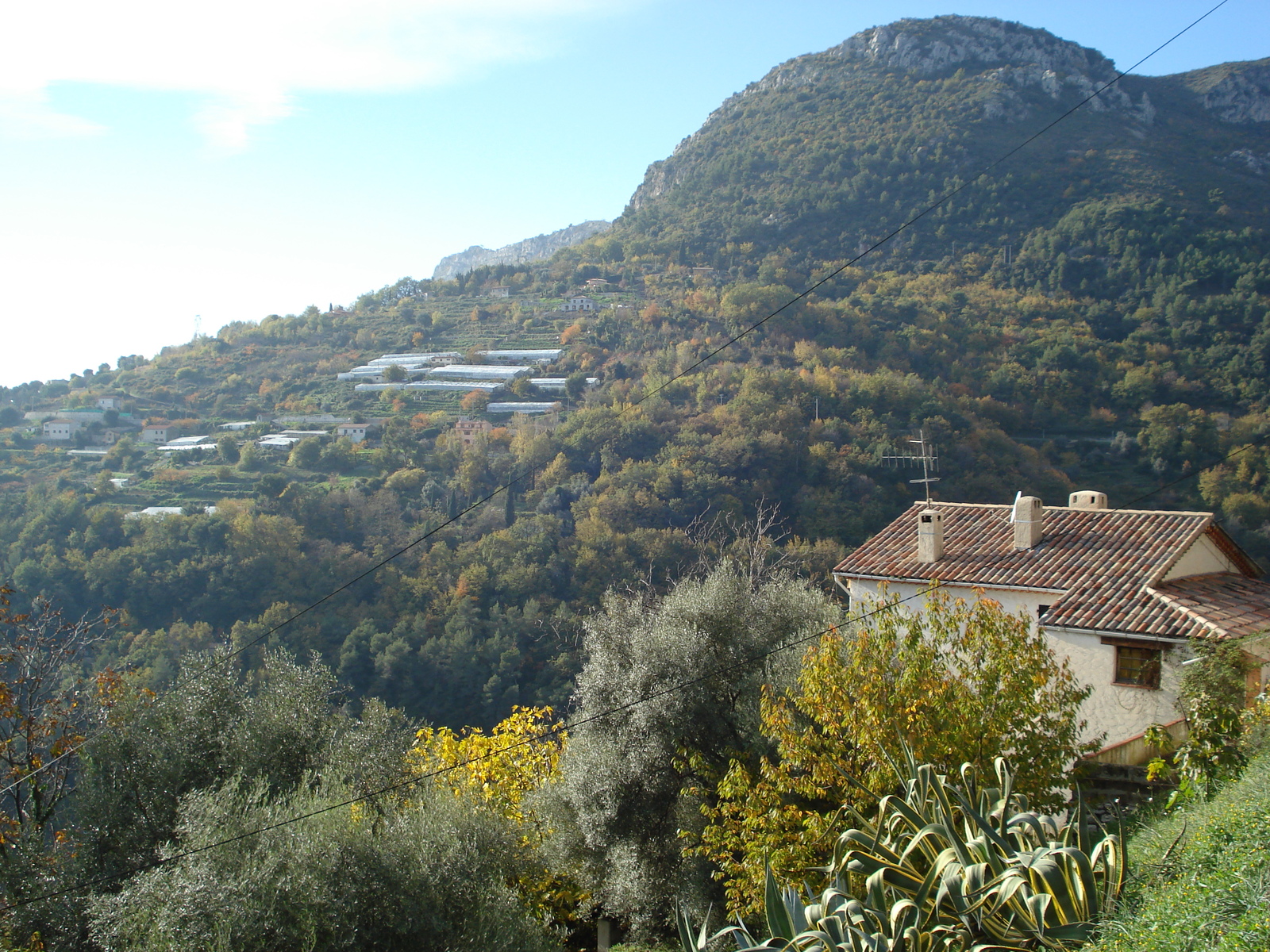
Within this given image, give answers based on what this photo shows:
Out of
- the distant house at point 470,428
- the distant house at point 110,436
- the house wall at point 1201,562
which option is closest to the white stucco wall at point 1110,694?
the house wall at point 1201,562

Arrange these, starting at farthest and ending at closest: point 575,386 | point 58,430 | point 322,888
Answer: point 575,386 < point 58,430 < point 322,888

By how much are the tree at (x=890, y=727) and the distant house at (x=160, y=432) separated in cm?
6638

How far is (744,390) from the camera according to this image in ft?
178

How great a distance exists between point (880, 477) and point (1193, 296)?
24184 mm

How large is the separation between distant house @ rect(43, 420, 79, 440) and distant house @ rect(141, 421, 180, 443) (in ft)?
15.1

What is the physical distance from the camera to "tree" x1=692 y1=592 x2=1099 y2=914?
24.7 feet

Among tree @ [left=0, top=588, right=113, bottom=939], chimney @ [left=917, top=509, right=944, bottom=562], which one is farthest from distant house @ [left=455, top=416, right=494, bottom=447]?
chimney @ [left=917, top=509, right=944, bottom=562]

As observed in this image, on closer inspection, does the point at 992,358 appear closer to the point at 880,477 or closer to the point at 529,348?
the point at 880,477

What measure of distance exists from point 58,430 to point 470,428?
30714mm

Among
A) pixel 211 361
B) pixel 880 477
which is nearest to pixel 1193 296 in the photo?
pixel 880 477

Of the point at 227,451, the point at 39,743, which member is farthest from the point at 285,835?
the point at 227,451

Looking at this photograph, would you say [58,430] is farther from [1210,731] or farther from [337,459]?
[1210,731]

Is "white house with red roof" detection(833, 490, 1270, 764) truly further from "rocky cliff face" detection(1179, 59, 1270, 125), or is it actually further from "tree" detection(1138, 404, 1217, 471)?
"rocky cliff face" detection(1179, 59, 1270, 125)

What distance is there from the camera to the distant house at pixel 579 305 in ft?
275
